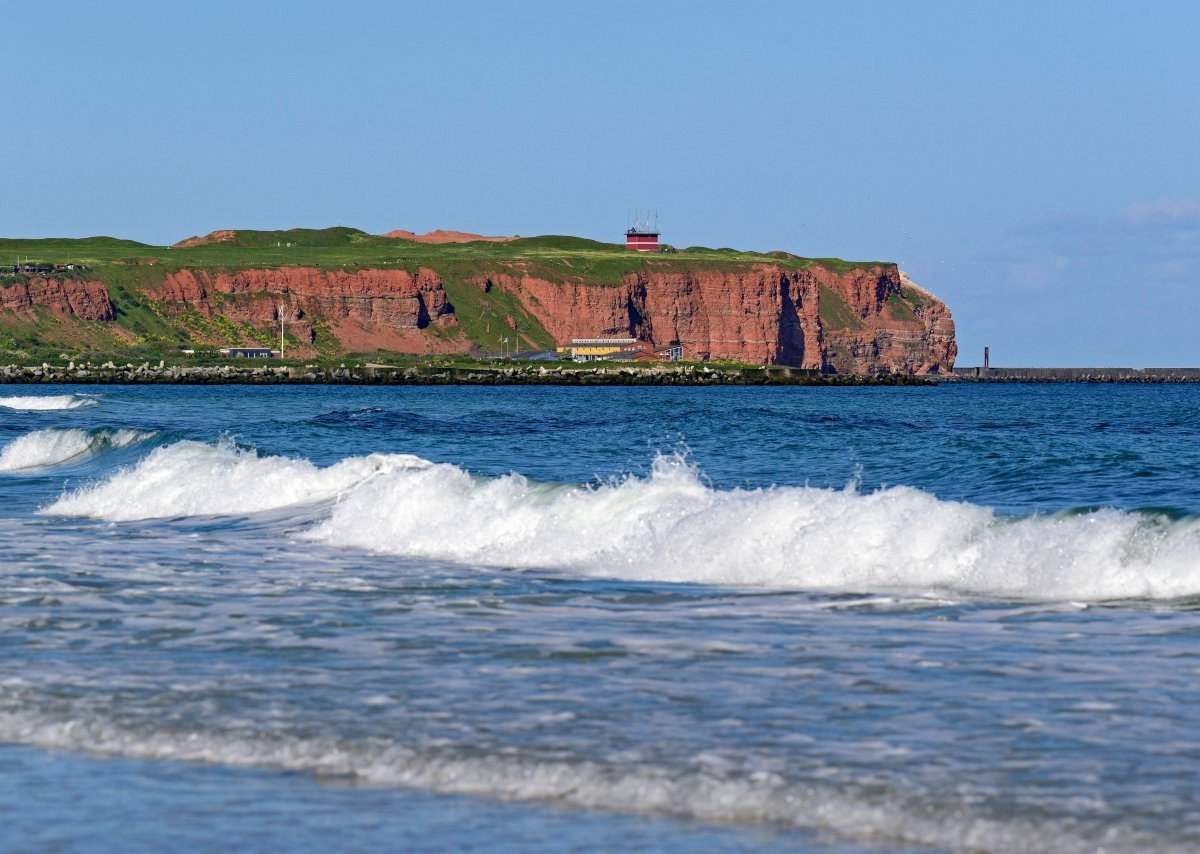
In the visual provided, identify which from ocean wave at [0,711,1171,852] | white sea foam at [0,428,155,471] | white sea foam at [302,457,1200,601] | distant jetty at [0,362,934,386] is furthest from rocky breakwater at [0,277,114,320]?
ocean wave at [0,711,1171,852]

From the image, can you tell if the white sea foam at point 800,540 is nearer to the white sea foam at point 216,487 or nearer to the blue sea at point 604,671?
the blue sea at point 604,671

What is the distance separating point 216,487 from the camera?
88.2 ft

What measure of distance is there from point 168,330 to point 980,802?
20032 centimetres

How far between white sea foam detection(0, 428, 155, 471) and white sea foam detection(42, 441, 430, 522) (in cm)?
882

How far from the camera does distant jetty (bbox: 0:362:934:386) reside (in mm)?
134500

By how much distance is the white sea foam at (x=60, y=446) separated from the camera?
121ft

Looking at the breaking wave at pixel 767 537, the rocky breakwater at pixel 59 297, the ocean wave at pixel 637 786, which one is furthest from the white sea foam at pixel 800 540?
the rocky breakwater at pixel 59 297

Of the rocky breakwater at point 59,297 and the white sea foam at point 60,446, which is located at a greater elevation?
the rocky breakwater at point 59,297

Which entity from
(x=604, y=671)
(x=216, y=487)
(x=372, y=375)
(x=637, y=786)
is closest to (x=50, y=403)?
(x=216, y=487)

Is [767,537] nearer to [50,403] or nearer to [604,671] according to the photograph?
[604,671]

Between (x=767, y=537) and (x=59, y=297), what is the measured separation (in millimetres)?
190883

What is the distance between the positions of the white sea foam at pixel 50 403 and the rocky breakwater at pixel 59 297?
120357 millimetres

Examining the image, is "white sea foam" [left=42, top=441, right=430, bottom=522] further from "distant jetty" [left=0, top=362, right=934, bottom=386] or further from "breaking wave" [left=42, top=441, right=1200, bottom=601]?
"distant jetty" [left=0, top=362, right=934, bottom=386]

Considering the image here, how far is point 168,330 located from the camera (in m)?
200
